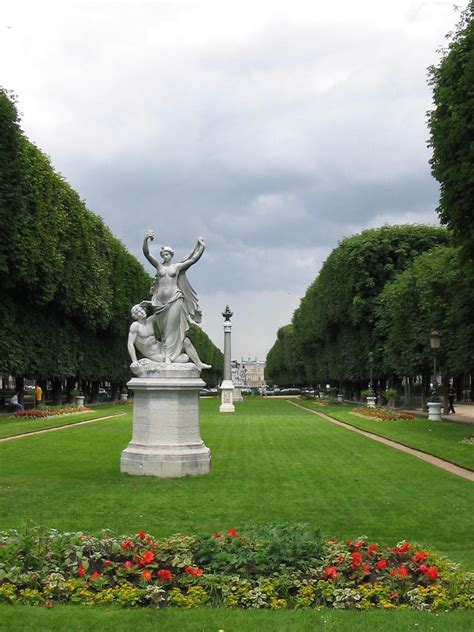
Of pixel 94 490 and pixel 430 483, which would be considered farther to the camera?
pixel 430 483

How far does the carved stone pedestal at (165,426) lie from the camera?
16.2m

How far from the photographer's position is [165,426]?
1625 cm

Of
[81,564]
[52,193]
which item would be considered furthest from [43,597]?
[52,193]

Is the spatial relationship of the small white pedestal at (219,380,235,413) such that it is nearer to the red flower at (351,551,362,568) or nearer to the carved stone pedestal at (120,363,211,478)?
the carved stone pedestal at (120,363,211,478)

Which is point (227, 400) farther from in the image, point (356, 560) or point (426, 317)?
point (356, 560)

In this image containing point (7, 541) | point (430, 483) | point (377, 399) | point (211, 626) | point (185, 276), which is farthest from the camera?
point (377, 399)

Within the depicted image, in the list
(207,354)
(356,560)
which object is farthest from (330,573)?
(207,354)

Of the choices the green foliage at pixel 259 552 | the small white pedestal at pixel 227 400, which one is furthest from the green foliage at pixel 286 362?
the green foliage at pixel 259 552

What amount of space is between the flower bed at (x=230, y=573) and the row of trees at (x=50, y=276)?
2997 centimetres

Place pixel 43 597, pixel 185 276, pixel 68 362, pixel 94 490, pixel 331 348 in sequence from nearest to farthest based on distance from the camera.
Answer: pixel 43 597, pixel 94 490, pixel 185 276, pixel 68 362, pixel 331 348

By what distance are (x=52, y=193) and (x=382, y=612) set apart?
40.7m

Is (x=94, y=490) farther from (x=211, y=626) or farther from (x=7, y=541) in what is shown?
(x=211, y=626)

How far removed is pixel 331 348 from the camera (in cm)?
7506

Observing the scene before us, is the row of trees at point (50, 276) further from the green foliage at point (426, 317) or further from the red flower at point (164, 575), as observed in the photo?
the red flower at point (164, 575)
